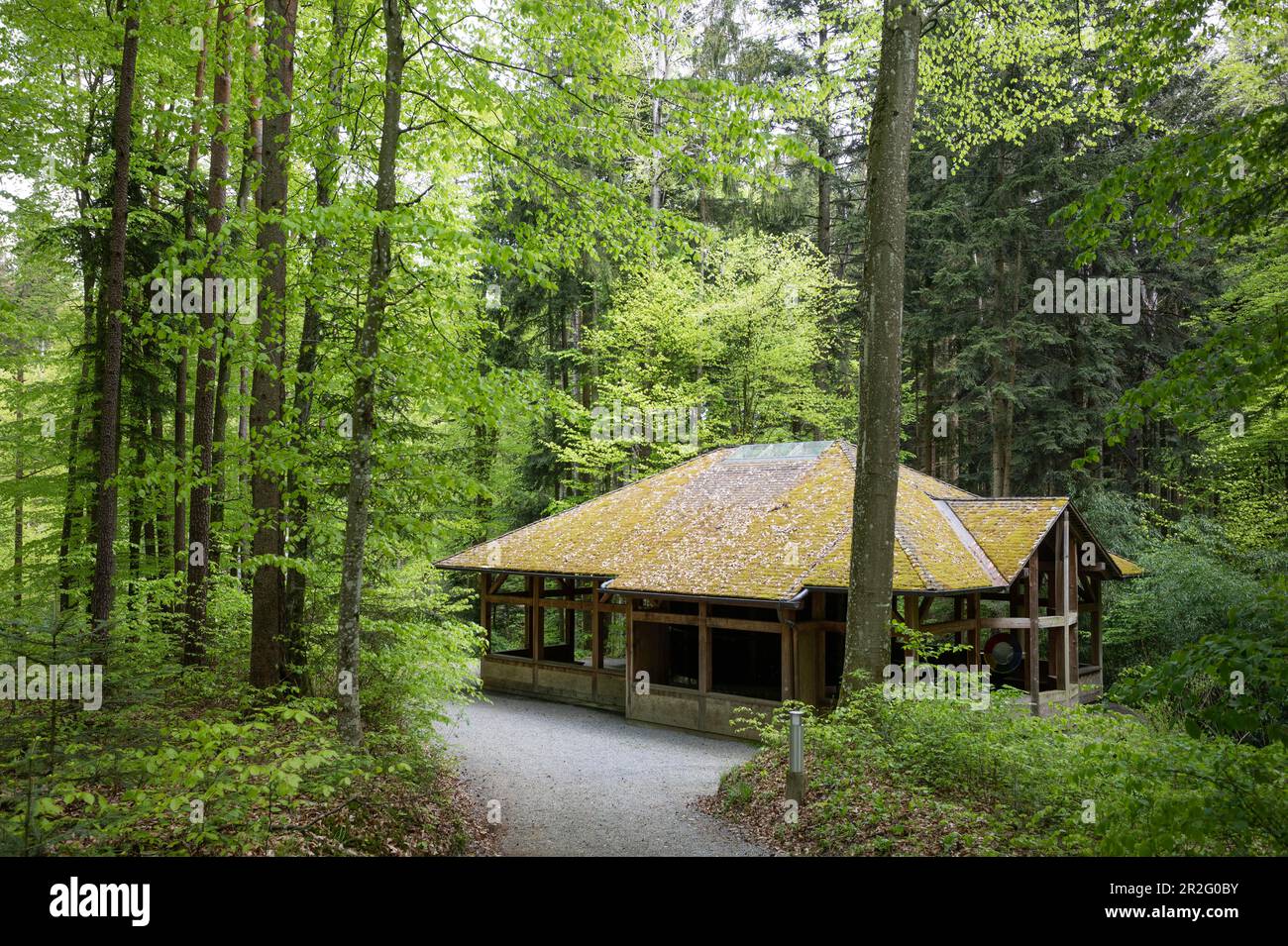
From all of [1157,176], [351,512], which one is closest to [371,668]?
[351,512]

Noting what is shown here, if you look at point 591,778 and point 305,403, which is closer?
point 305,403

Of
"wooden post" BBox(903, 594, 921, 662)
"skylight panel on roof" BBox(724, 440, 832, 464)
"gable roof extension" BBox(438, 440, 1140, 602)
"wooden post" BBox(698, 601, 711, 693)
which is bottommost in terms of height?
"wooden post" BBox(698, 601, 711, 693)

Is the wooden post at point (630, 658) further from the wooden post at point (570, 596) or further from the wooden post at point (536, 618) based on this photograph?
the wooden post at point (536, 618)

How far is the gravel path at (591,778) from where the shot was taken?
26.5 feet

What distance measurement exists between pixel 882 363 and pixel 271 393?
6.69m

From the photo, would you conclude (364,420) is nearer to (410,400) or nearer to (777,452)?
(410,400)

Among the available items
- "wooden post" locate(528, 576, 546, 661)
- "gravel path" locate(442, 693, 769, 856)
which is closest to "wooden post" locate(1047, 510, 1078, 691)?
"gravel path" locate(442, 693, 769, 856)

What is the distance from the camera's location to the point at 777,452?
19500mm

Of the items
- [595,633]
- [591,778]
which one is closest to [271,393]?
[591,778]

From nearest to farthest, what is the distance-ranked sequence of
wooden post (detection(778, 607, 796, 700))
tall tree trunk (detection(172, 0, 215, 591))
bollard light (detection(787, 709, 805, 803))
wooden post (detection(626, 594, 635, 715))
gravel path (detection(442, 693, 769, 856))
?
bollard light (detection(787, 709, 805, 803)) → gravel path (detection(442, 693, 769, 856)) → tall tree trunk (detection(172, 0, 215, 591)) → wooden post (detection(778, 607, 796, 700)) → wooden post (detection(626, 594, 635, 715))

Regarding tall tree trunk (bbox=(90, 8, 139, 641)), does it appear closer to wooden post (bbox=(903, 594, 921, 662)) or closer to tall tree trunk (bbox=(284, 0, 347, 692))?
tall tree trunk (bbox=(284, 0, 347, 692))

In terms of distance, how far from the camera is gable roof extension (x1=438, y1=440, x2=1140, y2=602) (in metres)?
14.0

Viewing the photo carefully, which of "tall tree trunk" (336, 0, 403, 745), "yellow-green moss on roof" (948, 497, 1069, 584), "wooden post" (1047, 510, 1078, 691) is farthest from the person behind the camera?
"wooden post" (1047, 510, 1078, 691)

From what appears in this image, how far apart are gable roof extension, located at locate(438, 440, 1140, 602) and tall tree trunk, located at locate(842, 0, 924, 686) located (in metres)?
4.14
